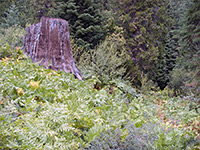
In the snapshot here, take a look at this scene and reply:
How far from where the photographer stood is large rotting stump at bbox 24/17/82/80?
462 cm

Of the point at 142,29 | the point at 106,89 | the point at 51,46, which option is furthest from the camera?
the point at 142,29

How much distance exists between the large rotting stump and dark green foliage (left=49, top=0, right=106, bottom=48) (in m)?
2.59

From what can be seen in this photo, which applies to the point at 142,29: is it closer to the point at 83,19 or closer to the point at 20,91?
the point at 83,19

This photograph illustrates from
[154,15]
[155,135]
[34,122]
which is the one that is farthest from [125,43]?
[34,122]

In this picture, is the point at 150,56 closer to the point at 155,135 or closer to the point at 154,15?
the point at 154,15

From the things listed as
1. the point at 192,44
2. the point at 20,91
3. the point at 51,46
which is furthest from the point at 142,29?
the point at 20,91

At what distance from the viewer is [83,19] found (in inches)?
306

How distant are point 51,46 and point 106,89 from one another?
1.79m

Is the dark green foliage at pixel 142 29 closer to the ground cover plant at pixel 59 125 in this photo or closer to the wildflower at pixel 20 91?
the ground cover plant at pixel 59 125

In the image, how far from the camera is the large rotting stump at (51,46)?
462 centimetres

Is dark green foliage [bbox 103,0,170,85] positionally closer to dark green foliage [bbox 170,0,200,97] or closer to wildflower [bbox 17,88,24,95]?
dark green foliage [bbox 170,0,200,97]

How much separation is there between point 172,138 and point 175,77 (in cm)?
689

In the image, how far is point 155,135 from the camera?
253cm

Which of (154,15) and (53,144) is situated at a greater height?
(154,15)
